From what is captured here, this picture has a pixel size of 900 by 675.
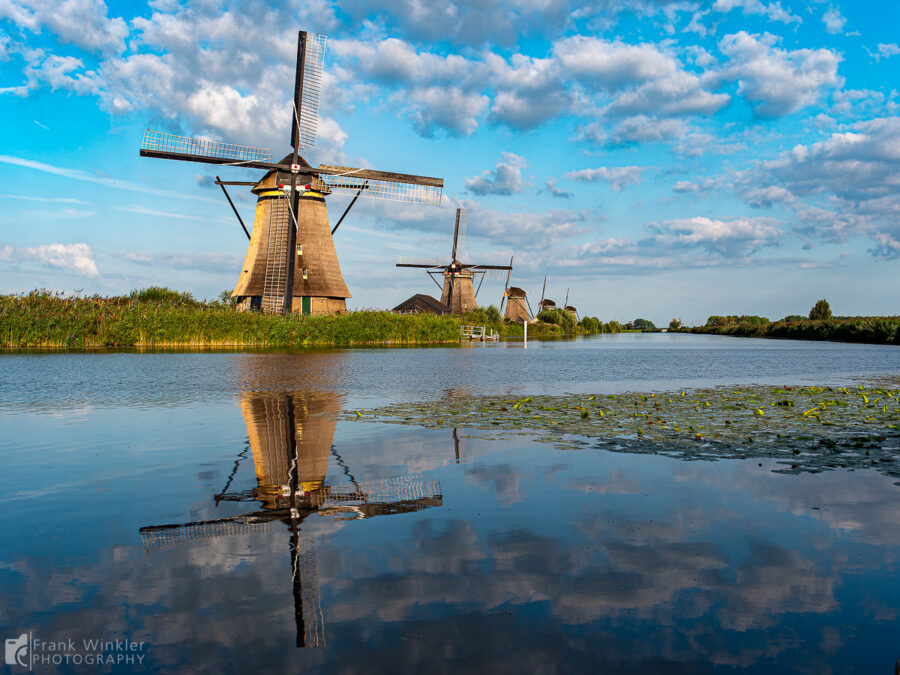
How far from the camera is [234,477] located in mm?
6055

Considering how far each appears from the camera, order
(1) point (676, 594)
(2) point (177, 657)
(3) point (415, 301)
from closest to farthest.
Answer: (2) point (177, 657)
(1) point (676, 594)
(3) point (415, 301)

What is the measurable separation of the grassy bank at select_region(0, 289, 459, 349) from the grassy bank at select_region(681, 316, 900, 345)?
42843 mm

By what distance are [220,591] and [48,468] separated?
170 inches

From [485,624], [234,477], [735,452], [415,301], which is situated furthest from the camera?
[415,301]

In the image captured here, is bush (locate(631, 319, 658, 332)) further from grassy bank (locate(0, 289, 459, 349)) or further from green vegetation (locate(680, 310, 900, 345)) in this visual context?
grassy bank (locate(0, 289, 459, 349))

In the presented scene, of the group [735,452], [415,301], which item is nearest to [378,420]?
[735,452]

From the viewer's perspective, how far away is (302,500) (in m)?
5.16

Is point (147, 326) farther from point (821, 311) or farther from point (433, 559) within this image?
point (821, 311)

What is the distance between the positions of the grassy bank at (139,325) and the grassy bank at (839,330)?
42.8 meters

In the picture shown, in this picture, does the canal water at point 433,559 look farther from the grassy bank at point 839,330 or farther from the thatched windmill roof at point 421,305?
the thatched windmill roof at point 421,305

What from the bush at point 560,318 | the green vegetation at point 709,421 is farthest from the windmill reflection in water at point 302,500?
the bush at point 560,318

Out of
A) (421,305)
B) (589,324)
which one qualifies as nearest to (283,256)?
(421,305)

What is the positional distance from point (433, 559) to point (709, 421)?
277 inches

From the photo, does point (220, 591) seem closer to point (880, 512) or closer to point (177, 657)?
point (177, 657)
